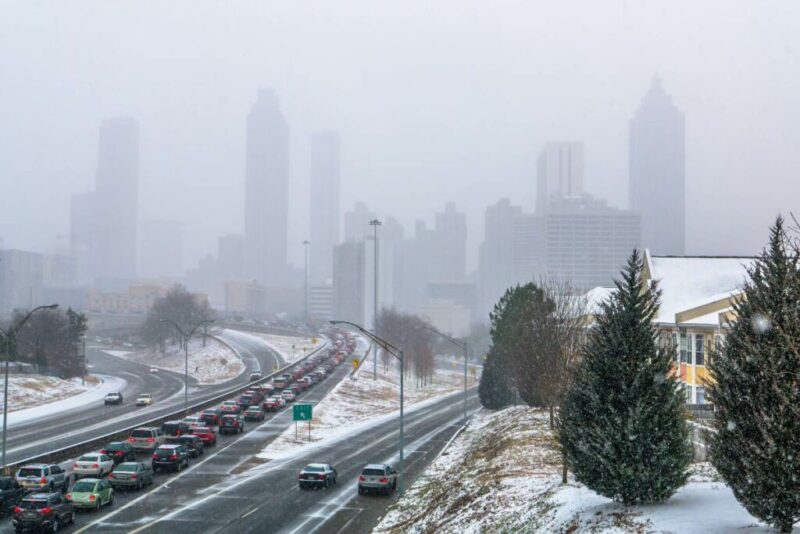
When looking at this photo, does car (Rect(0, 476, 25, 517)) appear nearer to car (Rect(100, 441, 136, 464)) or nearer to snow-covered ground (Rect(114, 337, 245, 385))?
car (Rect(100, 441, 136, 464))

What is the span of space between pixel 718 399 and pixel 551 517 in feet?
28.9

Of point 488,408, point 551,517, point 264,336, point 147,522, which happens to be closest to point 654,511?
point 551,517

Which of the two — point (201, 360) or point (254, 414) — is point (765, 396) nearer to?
point (254, 414)

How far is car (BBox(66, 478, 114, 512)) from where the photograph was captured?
120ft

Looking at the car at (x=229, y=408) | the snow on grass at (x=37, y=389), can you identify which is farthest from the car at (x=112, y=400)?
the car at (x=229, y=408)

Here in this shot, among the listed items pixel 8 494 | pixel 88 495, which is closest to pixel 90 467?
pixel 8 494

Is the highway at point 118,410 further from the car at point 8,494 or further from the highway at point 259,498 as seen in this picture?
the car at point 8,494

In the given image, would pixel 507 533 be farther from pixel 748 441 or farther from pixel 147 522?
pixel 147 522

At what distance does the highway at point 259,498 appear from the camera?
35.0m

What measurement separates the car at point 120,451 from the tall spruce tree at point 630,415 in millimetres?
34404

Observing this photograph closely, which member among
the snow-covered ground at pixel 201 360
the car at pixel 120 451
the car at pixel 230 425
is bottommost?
the snow-covered ground at pixel 201 360

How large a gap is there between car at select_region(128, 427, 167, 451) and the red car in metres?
2.24

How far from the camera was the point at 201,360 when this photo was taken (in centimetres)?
14562

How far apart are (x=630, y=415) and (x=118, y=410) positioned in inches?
2693
